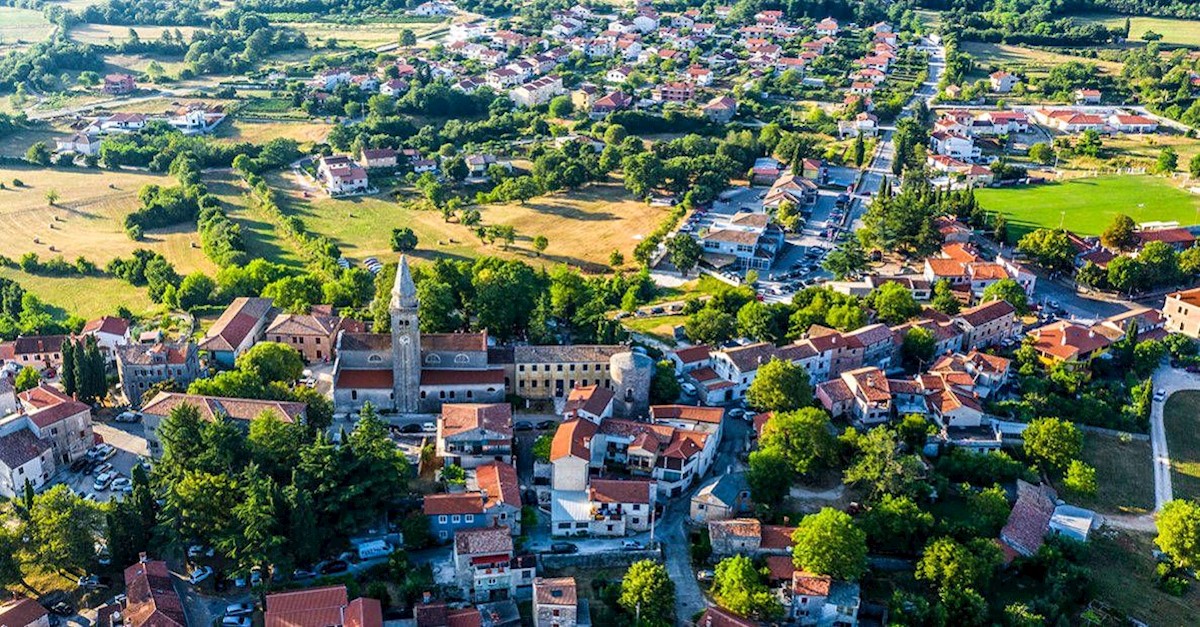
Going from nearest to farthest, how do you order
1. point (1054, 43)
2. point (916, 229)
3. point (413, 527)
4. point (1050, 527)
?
point (413, 527) < point (1050, 527) < point (916, 229) < point (1054, 43)

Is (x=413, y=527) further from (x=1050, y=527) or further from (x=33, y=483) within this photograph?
(x=1050, y=527)

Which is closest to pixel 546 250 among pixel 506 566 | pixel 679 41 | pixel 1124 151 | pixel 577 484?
pixel 577 484

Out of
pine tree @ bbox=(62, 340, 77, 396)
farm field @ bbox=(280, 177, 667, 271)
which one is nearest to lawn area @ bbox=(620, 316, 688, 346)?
farm field @ bbox=(280, 177, 667, 271)

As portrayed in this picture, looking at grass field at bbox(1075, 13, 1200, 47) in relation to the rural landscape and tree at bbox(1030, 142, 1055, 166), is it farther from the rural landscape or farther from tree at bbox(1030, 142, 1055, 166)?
tree at bbox(1030, 142, 1055, 166)

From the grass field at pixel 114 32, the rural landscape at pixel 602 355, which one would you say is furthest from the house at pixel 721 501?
the grass field at pixel 114 32

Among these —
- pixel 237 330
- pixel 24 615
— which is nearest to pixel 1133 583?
pixel 24 615

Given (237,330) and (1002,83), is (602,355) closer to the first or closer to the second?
(237,330)
